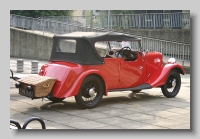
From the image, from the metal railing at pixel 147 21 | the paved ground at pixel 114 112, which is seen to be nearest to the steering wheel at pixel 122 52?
the paved ground at pixel 114 112

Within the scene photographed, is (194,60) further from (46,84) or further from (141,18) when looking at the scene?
(141,18)

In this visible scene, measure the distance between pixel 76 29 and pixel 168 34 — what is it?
628 cm

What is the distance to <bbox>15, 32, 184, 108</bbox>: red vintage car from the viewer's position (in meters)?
9.04

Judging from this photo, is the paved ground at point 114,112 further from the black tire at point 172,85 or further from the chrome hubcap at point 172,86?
the chrome hubcap at point 172,86

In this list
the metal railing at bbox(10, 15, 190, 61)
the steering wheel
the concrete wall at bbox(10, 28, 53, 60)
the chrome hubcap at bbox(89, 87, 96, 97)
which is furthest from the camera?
the concrete wall at bbox(10, 28, 53, 60)

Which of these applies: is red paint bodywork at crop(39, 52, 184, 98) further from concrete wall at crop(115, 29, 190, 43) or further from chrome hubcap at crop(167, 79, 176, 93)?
concrete wall at crop(115, 29, 190, 43)

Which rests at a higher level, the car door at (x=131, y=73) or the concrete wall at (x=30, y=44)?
the concrete wall at (x=30, y=44)

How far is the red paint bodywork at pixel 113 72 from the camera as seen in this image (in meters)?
8.93

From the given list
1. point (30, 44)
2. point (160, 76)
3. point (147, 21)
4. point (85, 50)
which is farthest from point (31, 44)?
point (85, 50)

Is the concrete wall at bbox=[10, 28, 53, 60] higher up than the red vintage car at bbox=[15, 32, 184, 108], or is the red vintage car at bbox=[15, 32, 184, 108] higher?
the concrete wall at bbox=[10, 28, 53, 60]

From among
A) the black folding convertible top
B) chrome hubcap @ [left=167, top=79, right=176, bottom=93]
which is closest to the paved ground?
chrome hubcap @ [left=167, top=79, right=176, bottom=93]

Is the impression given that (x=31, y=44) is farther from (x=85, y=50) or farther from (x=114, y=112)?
(x=114, y=112)

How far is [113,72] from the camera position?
389 inches

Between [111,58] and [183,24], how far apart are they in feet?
39.4
